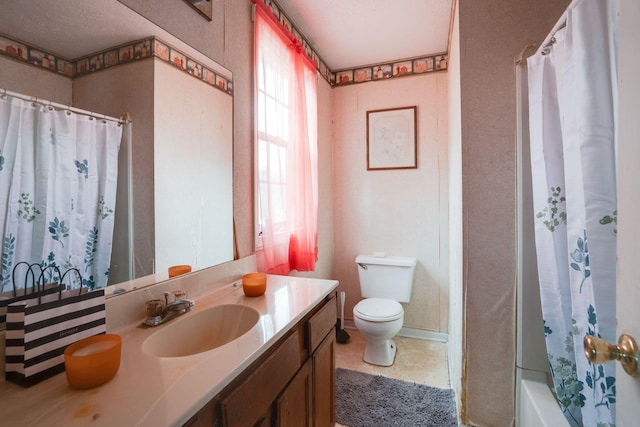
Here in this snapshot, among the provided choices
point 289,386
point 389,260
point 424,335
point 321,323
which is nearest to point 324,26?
point 389,260

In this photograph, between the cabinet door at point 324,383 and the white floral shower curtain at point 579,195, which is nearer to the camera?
the white floral shower curtain at point 579,195

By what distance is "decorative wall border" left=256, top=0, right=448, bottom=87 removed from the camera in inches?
97.1

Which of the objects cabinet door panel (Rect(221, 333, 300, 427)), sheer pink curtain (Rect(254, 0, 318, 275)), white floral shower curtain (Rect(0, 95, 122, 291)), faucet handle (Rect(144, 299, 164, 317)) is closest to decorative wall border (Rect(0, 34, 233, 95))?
white floral shower curtain (Rect(0, 95, 122, 291))

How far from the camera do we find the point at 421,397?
5.95 feet

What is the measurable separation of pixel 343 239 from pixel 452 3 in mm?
1991

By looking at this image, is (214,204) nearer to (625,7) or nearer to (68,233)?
(68,233)

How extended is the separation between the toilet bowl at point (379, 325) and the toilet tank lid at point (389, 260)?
1.03 feet

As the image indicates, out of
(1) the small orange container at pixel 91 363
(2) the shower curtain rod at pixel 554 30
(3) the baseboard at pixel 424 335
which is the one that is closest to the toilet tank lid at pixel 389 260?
(3) the baseboard at pixel 424 335

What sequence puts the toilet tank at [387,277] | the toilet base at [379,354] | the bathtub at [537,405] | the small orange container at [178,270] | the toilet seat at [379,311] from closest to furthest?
the bathtub at [537,405] < the small orange container at [178,270] < the toilet seat at [379,311] < the toilet base at [379,354] < the toilet tank at [387,277]

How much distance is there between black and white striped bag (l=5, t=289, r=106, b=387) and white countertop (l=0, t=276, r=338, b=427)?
0.03m

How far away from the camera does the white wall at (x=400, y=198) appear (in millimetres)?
2527

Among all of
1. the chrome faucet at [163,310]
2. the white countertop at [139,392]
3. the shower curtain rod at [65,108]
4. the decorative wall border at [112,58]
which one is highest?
the decorative wall border at [112,58]

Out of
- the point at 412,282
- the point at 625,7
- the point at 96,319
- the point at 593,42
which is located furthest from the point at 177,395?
the point at 412,282

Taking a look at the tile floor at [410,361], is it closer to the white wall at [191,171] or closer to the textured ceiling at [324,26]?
the white wall at [191,171]
